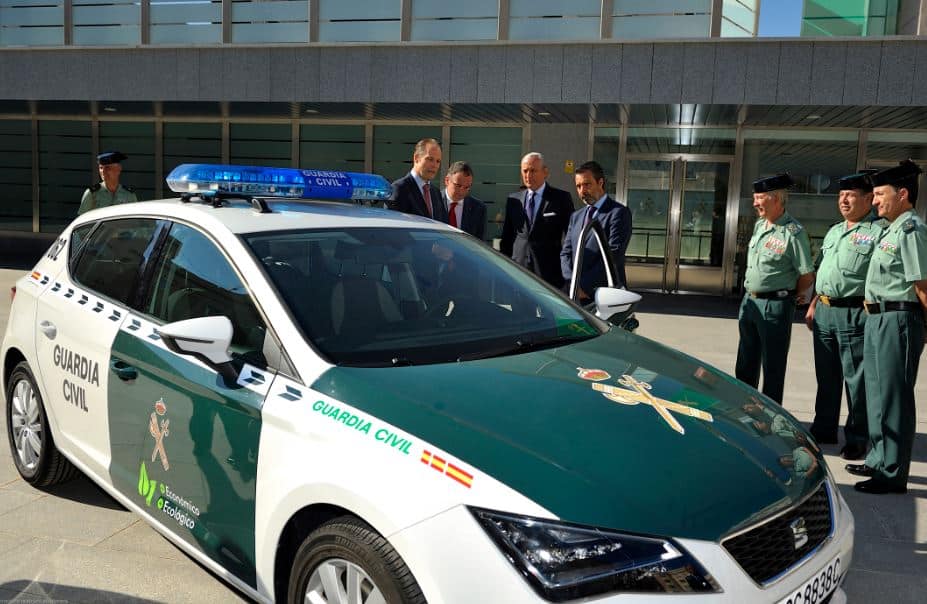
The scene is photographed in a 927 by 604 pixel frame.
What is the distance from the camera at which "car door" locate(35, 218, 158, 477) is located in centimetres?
335

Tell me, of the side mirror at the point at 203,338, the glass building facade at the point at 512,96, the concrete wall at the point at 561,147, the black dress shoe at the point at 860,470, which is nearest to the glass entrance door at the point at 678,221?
the glass building facade at the point at 512,96

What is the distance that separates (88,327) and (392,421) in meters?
1.87

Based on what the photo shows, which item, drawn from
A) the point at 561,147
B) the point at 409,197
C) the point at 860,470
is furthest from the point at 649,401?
the point at 561,147

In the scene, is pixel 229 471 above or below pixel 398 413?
below

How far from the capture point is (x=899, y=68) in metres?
10.3

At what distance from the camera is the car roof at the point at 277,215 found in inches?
124

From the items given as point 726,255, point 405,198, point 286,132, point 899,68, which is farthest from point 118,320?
point 286,132

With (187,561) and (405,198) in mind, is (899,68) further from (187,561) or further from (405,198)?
(187,561)

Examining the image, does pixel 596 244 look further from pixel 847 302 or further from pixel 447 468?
pixel 447 468

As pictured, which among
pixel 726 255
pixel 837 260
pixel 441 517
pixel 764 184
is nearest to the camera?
pixel 441 517

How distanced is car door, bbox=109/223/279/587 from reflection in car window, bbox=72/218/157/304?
193mm

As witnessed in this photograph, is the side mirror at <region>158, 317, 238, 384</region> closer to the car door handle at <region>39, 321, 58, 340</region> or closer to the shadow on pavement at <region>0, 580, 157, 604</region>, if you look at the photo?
the shadow on pavement at <region>0, 580, 157, 604</region>

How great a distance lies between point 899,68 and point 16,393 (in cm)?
1054

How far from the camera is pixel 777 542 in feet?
7.26
